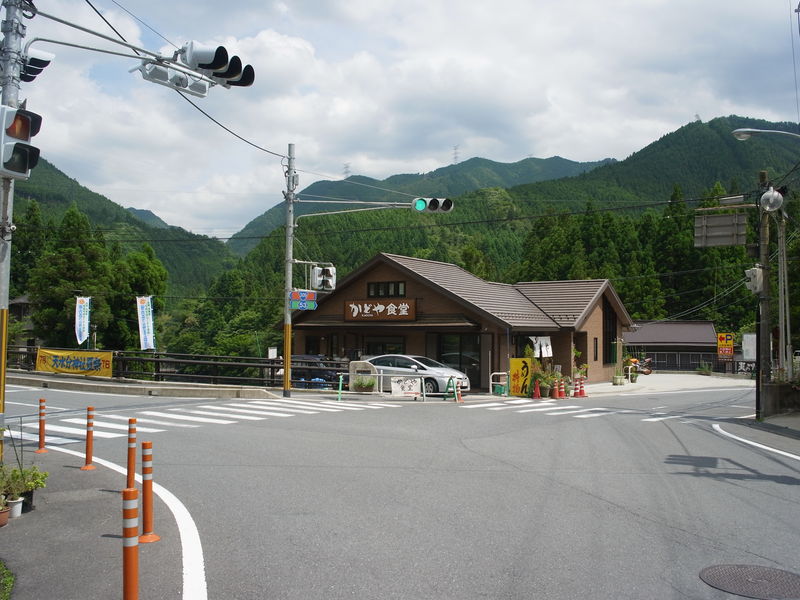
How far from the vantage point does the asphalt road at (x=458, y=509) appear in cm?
553

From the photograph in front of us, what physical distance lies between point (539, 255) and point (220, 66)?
80.1 meters

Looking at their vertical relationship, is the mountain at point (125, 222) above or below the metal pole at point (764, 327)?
above

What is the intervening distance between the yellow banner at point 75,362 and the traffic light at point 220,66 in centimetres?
2145

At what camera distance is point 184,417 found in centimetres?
1711

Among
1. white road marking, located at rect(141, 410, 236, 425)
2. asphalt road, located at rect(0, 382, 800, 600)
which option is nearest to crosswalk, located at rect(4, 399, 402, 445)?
white road marking, located at rect(141, 410, 236, 425)

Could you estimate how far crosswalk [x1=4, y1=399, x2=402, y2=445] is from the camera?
14.3 meters

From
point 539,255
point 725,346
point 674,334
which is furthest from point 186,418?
point 539,255

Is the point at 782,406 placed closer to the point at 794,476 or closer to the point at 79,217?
the point at 794,476

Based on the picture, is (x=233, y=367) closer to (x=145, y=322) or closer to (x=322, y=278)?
(x=145, y=322)

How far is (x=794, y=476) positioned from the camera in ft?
33.6

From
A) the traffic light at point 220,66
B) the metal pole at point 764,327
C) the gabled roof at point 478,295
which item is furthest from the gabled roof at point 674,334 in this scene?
the traffic light at point 220,66

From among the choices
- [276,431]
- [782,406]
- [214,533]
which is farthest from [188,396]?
[782,406]

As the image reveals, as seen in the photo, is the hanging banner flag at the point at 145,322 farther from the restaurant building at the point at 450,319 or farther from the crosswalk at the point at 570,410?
the crosswalk at the point at 570,410

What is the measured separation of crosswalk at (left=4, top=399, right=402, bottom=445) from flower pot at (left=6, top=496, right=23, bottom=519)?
568cm
